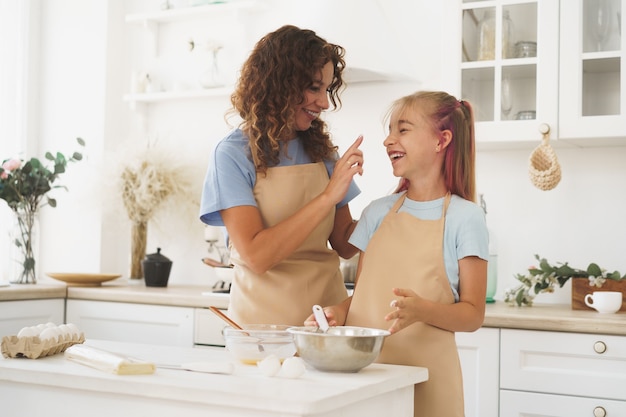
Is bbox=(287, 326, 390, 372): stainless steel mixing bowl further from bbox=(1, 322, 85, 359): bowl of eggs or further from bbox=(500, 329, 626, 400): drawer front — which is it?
bbox=(500, 329, 626, 400): drawer front

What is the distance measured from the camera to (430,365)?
1645 mm

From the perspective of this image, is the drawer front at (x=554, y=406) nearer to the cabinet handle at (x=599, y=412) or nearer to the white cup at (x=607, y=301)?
the cabinet handle at (x=599, y=412)

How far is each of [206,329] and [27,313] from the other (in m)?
0.71

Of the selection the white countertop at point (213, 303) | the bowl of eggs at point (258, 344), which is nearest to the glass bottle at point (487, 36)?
the white countertop at point (213, 303)

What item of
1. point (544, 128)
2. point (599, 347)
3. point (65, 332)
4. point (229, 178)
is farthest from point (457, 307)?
point (544, 128)

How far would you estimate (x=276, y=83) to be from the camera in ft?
6.18

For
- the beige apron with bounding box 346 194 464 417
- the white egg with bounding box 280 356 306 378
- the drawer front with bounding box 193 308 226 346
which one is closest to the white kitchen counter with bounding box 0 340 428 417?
the white egg with bounding box 280 356 306 378

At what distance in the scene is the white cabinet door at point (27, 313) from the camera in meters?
3.00

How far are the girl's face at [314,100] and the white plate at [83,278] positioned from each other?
5.66ft

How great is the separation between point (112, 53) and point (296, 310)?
238cm

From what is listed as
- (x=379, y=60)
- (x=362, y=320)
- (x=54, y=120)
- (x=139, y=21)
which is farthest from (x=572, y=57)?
(x=54, y=120)

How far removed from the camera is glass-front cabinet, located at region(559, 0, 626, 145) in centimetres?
262

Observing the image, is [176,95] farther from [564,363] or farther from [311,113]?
[564,363]

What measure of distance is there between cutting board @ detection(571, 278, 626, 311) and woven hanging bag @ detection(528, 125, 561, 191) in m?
0.35
